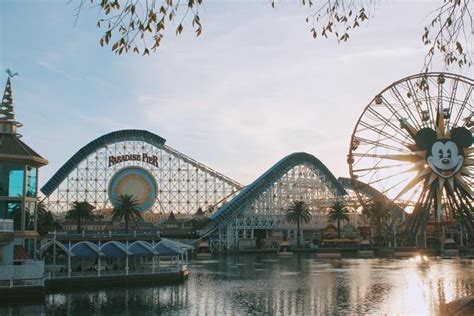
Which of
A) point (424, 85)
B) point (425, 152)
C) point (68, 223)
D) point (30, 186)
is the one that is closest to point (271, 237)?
point (68, 223)

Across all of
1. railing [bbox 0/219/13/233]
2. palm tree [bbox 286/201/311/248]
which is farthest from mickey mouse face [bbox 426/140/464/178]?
palm tree [bbox 286/201/311/248]

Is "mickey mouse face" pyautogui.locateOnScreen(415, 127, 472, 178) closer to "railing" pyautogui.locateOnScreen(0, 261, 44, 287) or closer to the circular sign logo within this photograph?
"railing" pyautogui.locateOnScreen(0, 261, 44, 287)

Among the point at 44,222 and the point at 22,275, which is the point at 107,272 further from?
the point at 44,222

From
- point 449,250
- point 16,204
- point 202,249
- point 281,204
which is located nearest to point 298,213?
point 281,204

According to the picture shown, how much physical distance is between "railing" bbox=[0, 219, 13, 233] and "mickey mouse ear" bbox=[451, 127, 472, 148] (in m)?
38.1

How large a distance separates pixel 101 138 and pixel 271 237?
38883mm

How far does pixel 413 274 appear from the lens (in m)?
49.0

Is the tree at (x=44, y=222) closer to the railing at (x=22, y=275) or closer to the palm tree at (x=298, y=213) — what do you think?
the palm tree at (x=298, y=213)

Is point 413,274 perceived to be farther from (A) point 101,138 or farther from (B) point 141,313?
(A) point 101,138

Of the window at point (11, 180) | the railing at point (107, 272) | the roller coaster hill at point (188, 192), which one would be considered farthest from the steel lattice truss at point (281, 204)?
the window at point (11, 180)

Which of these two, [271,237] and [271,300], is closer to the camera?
[271,300]

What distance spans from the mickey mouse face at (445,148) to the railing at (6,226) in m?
35.0

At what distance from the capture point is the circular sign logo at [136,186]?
3615 inches

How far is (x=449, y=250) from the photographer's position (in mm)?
83688
